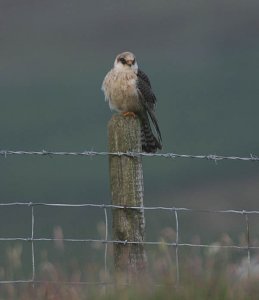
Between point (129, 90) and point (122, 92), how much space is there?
84mm

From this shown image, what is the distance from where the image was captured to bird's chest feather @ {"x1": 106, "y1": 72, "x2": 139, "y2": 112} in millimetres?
11406

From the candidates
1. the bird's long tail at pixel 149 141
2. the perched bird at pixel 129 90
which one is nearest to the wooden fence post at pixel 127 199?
the bird's long tail at pixel 149 141

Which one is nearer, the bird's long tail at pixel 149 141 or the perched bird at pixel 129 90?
the bird's long tail at pixel 149 141

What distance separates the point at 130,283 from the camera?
252 inches

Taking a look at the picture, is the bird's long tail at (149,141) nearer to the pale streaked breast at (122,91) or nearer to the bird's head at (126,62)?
the pale streaked breast at (122,91)

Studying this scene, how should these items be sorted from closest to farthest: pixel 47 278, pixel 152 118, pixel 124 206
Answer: pixel 47 278 → pixel 124 206 → pixel 152 118

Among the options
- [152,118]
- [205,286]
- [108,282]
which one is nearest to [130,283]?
[108,282]

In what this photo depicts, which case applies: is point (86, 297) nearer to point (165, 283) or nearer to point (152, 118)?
point (165, 283)

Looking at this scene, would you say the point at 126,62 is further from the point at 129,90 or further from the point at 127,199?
the point at 127,199

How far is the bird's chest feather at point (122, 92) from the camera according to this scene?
11406mm

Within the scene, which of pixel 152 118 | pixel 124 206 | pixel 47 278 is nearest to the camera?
pixel 47 278

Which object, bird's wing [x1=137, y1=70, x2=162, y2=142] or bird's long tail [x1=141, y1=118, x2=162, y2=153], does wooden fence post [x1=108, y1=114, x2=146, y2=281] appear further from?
bird's wing [x1=137, y1=70, x2=162, y2=142]

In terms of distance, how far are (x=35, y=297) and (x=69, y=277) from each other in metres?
0.30

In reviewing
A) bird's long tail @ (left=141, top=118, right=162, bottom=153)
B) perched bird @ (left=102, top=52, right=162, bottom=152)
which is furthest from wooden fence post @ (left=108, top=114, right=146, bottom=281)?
perched bird @ (left=102, top=52, right=162, bottom=152)
